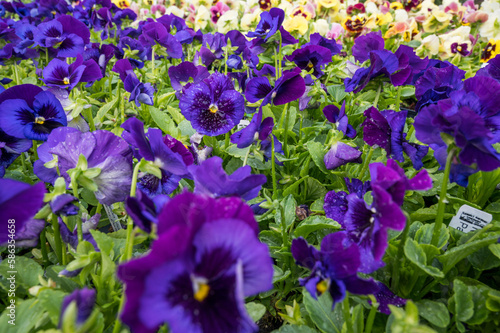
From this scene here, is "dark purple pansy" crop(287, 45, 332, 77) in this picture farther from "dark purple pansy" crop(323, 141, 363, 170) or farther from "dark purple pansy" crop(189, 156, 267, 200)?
"dark purple pansy" crop(189, 156, 267, 200)

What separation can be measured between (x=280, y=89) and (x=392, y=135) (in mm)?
406

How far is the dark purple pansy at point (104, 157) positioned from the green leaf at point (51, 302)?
230mm

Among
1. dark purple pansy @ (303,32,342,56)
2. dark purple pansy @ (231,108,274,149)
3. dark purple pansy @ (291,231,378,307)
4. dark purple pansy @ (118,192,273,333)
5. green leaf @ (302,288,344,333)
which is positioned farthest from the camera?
dark purple pansy @ (303,32,342,56)

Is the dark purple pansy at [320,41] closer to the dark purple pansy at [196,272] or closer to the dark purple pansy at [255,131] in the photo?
the dark purple pansy at [255,131]

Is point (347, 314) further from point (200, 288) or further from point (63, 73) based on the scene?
point (63, 73)

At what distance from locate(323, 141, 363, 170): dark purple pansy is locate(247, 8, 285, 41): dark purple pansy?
561mm

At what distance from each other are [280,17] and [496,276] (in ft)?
3.81

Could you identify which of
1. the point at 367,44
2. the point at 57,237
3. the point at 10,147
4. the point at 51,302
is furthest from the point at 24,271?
the point at 367,44

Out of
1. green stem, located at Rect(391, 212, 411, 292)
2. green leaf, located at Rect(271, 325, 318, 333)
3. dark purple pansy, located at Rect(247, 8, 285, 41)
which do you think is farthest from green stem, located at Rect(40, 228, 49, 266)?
dark purple pansy, located at Rect(247, 8, 285, 41)

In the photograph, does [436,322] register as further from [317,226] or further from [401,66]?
[401,66]

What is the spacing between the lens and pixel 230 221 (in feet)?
1.49

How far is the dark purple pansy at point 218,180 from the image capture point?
64 centimetres

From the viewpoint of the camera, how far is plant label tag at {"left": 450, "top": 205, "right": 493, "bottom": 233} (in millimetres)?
966

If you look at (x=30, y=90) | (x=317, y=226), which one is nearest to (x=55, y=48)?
(x=30, y=90)
